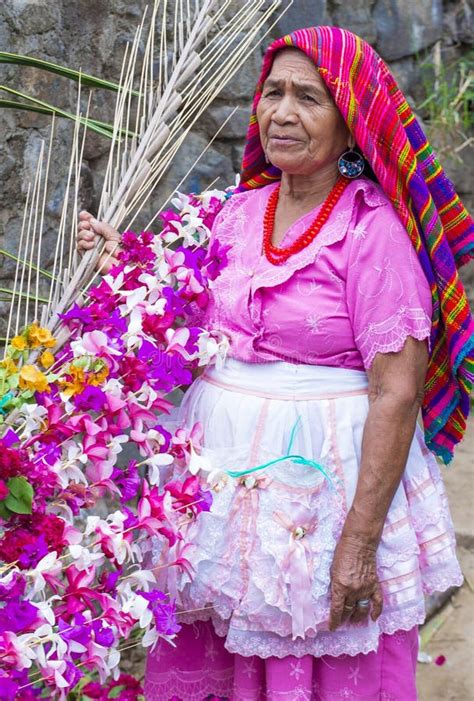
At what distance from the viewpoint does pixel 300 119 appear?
6.45ft

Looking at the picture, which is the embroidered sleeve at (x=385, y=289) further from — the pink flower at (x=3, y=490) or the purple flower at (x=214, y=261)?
the pink flower at (x=3, y=490)

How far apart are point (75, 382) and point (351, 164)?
765 millimetres

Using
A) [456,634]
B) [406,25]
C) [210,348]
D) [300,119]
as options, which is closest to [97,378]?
[210,348]

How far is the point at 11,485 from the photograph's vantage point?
4.82 ft

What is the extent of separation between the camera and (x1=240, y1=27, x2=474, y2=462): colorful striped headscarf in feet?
6.29

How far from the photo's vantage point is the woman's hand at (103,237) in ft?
Answer: 6.01

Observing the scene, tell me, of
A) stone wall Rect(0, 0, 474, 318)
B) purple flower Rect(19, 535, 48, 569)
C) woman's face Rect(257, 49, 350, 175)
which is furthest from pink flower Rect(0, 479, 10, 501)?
stone wall Rect(0, 0, 474, 318)

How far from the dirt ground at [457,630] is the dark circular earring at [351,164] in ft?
6.03

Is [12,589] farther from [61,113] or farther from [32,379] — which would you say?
[61,113]

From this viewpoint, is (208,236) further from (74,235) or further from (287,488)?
Result: (287,488)

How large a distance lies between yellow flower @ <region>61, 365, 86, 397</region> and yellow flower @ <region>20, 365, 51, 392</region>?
9 cm

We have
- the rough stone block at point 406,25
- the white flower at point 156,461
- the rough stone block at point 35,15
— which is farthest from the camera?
the rough stone block at point 406,25

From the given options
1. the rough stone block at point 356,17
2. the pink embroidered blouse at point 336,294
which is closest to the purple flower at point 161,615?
the pink embroidered blouse at point 336,294

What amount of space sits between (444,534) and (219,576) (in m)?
0.48
